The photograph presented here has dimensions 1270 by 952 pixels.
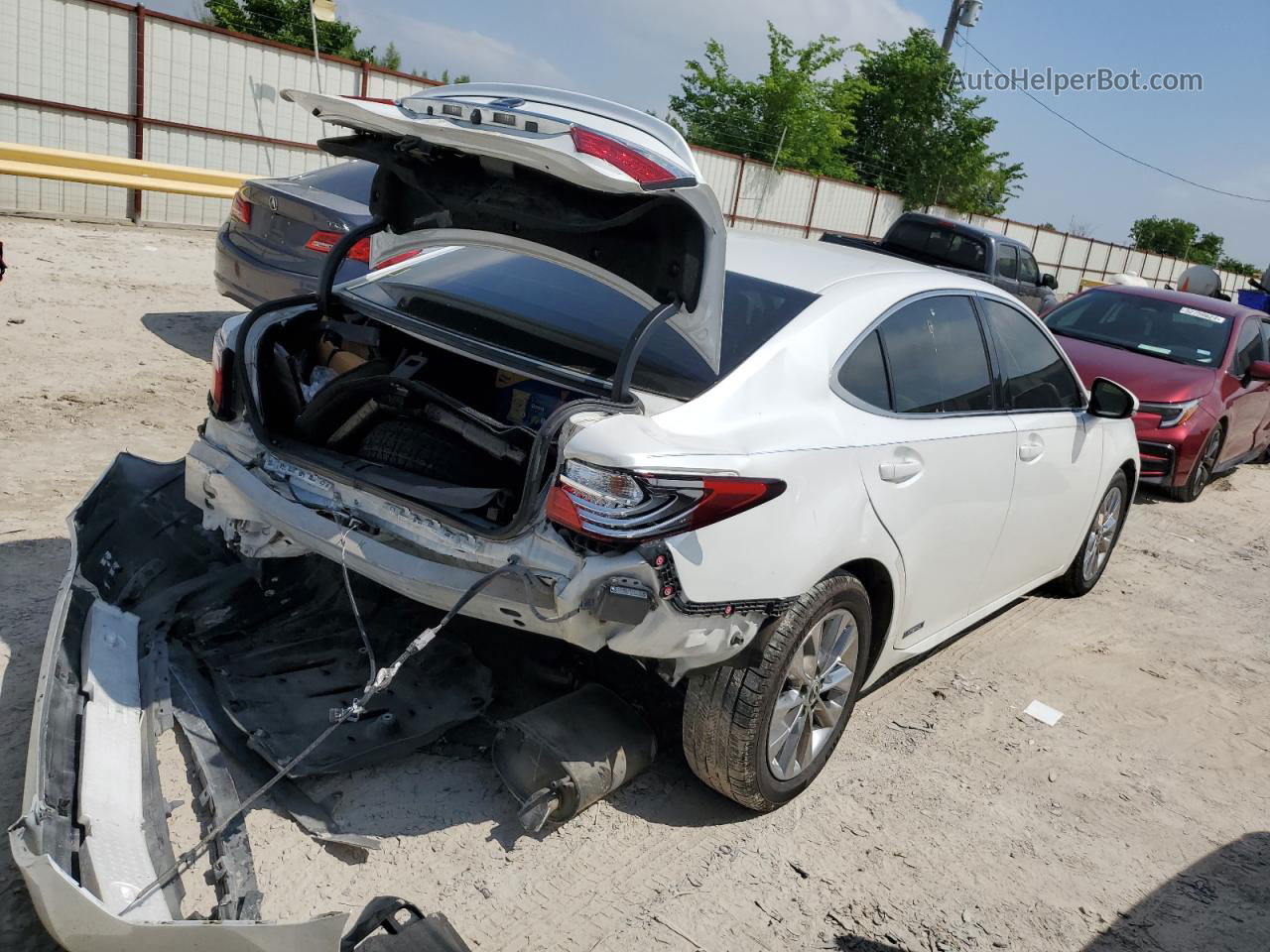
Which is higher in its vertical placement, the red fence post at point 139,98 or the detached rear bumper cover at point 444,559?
the red fence post at point 139,98

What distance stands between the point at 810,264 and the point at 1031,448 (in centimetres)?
131

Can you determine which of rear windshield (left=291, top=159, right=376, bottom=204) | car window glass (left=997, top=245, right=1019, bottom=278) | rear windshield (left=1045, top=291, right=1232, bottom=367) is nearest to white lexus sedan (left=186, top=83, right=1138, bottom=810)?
rear windshield (left=291, top=159, right=376, bottom=204)

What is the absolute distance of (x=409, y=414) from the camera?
329 cm

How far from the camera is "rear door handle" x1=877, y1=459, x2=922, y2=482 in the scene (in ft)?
10.8

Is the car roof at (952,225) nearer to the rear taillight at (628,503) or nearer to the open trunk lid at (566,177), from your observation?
the open trunk lid at (566,177)

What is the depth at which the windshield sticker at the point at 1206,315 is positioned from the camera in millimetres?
8836

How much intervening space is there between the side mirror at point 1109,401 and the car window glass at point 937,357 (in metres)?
1.10

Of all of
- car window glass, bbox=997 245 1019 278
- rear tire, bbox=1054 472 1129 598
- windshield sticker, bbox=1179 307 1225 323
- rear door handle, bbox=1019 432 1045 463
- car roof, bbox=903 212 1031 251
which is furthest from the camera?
car window glass, bbox=997 245 1019 278

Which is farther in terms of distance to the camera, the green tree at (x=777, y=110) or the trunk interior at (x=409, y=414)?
the green tree at (x=777, y=110)

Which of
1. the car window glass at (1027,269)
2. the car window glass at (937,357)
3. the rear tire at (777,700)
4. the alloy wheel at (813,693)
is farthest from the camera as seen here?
the car window glass at (1027,269)

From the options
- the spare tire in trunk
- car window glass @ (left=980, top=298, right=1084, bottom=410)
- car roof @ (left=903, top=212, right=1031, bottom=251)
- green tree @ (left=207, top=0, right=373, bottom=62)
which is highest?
green tree @ (left=207, top=0, right=373, bottom=62)

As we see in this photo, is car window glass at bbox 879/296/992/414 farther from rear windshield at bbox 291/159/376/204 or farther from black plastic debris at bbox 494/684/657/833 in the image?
rear windshield at bbox 291/159/376/204

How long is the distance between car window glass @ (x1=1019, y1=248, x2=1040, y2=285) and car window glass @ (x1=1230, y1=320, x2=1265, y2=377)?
6610 mm

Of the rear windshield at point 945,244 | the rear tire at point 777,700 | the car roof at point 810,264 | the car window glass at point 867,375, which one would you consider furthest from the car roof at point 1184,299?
the rear tire at point 777,700
